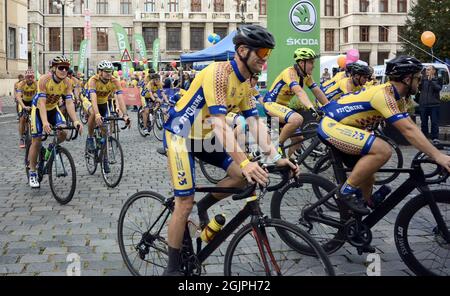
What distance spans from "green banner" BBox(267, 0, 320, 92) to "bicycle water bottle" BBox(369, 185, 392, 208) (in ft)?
35.9

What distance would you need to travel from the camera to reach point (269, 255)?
10.9 feet

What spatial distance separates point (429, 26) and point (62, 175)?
40.0m

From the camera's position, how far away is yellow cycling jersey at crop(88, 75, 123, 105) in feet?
30.0

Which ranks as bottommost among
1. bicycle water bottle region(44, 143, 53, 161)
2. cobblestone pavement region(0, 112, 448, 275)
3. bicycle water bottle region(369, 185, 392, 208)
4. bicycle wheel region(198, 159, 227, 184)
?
cobblestone pavement region(0, 112, 448, 275)

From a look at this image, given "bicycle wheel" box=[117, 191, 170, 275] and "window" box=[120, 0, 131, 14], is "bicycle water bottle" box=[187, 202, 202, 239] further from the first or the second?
"window" box=[120, 0, 131, 14]

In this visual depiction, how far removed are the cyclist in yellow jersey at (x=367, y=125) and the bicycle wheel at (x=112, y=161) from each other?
4.38 m

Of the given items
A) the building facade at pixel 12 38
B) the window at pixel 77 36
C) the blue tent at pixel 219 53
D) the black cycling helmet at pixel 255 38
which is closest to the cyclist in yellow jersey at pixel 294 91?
the black cycling helmet at pixel 255 38

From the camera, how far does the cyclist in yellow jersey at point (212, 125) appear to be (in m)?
3.55

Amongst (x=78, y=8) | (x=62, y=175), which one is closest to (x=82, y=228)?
(x=62, y=175)

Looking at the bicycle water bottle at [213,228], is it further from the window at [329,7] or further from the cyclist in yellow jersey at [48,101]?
the window at [329,7]

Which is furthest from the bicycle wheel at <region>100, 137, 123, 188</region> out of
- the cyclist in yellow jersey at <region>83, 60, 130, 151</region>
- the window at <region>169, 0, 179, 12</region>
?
the window at <region>169, 0, 179, 12</region>

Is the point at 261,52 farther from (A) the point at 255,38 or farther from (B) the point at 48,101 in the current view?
(B) the point at 48,101

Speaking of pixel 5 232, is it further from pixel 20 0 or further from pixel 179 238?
pixel 20 0
